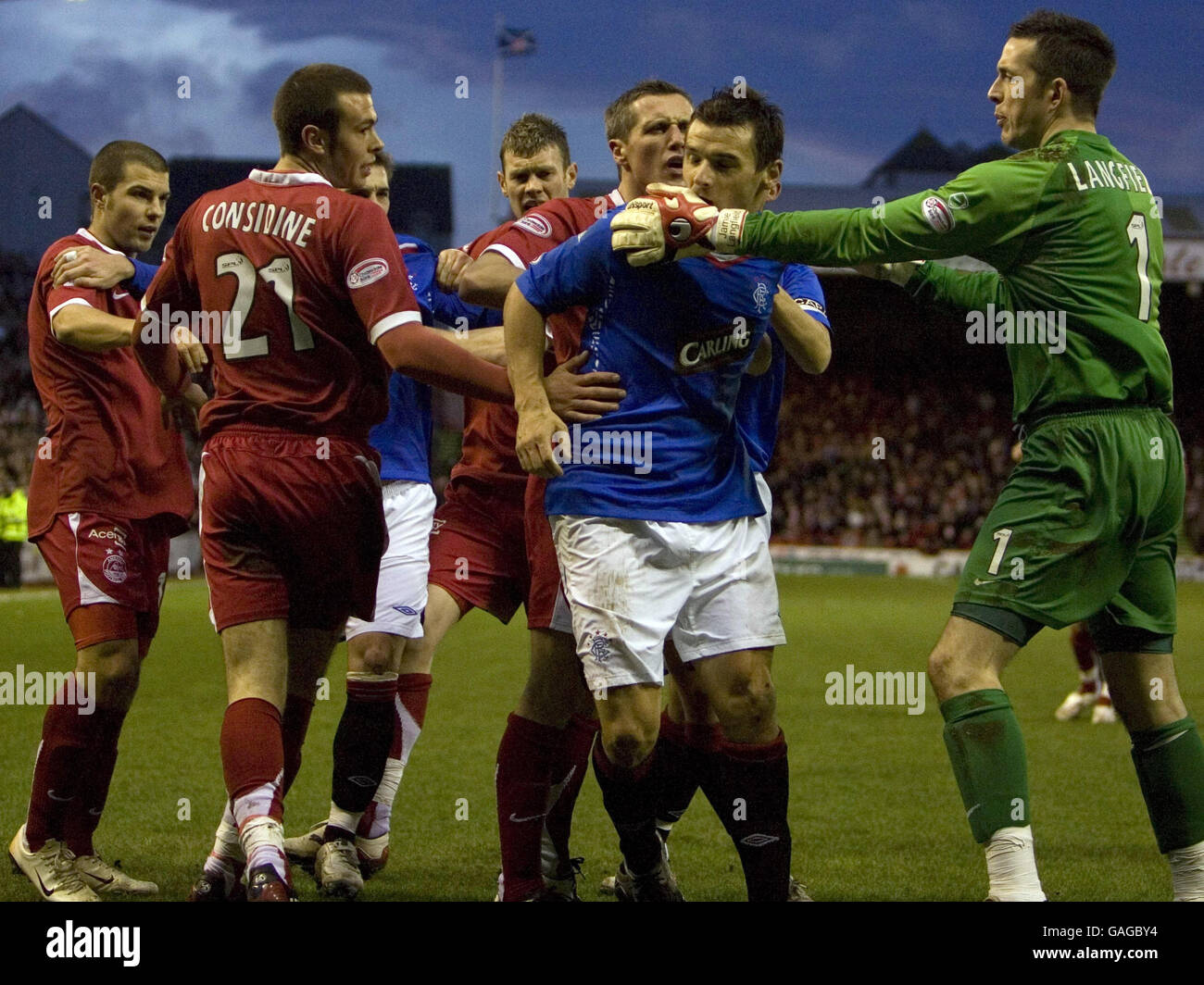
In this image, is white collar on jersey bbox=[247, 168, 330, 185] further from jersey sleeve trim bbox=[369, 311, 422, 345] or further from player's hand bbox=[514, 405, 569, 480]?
player's hand bbox=[514, 405, 569, 480]

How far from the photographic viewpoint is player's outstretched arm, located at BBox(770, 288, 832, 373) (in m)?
3.98

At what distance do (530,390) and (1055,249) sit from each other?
1449mm

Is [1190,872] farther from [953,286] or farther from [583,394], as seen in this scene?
Answer: [583,394]


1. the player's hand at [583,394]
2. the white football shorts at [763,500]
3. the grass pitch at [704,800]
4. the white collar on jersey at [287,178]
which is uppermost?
the white collar on jersey at [287,178]

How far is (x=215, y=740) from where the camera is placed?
25.2ft

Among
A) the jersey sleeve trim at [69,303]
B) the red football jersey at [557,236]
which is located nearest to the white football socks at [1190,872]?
the red football jersey at [557,236]

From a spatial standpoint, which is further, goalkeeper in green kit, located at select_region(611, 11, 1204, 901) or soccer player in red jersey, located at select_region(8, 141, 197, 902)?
soccer player in red jersey, located at select_region(8, 141, 197, 902)

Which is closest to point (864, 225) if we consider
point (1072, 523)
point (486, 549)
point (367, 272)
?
point (1072, 523)

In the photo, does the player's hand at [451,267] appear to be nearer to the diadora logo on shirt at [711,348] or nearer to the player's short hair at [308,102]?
the player's short hair at [308,102]

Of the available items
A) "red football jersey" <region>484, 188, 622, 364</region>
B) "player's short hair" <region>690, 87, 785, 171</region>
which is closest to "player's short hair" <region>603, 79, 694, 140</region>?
"red football jersey" <region>484, 188, 622, 364</region>

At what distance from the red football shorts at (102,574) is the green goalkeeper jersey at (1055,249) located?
90.6 inches

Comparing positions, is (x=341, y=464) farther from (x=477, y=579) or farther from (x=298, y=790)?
(x=298, y=790)

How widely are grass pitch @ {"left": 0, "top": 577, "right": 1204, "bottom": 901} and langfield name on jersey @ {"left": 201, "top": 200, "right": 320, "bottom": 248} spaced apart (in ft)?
6.93

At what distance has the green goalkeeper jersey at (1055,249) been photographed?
12.0ft
